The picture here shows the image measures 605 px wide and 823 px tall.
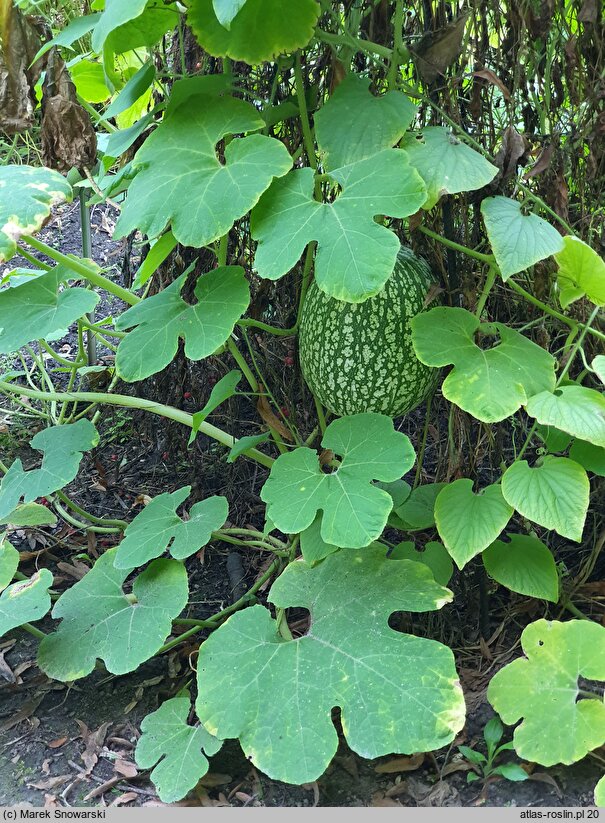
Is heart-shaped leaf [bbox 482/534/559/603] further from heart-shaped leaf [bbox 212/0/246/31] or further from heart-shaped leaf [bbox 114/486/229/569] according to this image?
heart-shaped leaf [bbox 212/0/246/31]

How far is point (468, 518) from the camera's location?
5.45 feet

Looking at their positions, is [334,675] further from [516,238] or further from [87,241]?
[87,241]

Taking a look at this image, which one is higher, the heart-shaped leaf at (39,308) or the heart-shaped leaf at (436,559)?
the heart-shaped leaf at (39,308)

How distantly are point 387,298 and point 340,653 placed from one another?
0.79 metres

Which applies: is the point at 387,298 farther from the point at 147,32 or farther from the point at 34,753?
the point at 34,753

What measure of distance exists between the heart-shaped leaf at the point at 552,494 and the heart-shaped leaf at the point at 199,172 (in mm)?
803

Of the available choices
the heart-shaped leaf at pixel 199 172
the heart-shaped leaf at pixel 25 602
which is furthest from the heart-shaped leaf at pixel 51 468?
the heart-shaped leaf at pixel 199 172

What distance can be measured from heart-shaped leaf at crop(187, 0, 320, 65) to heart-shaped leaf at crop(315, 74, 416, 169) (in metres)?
0.15

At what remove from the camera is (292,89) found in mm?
2061

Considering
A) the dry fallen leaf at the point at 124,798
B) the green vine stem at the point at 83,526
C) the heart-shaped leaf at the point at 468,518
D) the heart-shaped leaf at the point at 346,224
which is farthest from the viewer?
the green vine stem at the point at 83,526

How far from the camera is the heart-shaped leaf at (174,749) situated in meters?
1.65

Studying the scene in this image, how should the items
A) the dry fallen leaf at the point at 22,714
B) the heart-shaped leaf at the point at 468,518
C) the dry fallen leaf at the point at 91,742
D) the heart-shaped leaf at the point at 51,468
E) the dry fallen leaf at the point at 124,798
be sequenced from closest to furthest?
the heart-shaped leaf at the point at 468,518
the dry fallen leaf at the point at 124,798
the dry fallen leaf at the point at 91,742
the dry fallen leaf at the point at 22,714
the heart-shaped leaf at the point at 51,468

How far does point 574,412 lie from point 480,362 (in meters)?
0.22

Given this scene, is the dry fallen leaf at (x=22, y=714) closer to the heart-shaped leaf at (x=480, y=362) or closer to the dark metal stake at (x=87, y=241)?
the dark metal stake at (x=87, y=241)
